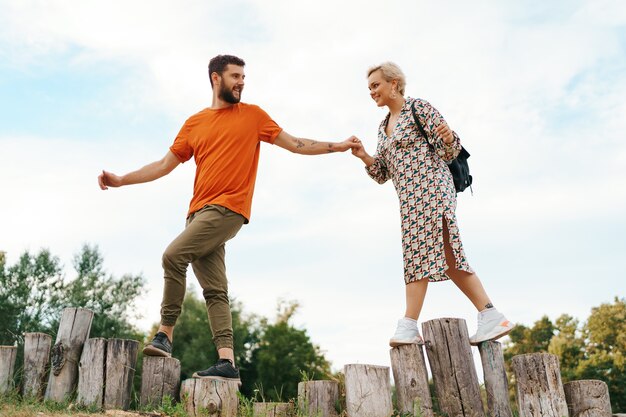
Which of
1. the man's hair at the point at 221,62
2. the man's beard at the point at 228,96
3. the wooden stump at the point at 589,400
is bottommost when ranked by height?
the wooden stump at the point at 589,400

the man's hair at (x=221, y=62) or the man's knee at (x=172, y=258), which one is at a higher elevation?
the man's hair at (x=221, y=62)

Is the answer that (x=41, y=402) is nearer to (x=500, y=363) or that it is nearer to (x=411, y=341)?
(x=411, y=341)

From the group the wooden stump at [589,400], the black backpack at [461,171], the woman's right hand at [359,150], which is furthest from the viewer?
the woman's right hand at [359,150]

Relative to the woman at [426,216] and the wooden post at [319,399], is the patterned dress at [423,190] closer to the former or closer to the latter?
the woman at [426,216]

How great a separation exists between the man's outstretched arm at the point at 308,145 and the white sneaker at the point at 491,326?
7.29 feet

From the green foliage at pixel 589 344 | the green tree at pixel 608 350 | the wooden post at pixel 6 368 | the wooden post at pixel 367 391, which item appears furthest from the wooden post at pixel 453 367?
the green tree at pixel 608 350

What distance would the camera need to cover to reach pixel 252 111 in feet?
22.9

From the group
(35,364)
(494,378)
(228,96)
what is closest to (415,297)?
(494,378)

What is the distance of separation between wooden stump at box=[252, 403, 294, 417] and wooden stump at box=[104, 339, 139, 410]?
1.38 m

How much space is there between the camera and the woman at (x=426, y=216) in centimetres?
636

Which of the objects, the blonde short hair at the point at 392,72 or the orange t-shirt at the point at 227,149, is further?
the blonde short hair at the point at 392,72

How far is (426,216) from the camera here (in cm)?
643

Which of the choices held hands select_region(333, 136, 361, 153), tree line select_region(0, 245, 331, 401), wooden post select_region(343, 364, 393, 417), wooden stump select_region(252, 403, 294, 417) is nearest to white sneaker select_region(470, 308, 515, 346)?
wooden post select_region(343, 364, 393, 417)

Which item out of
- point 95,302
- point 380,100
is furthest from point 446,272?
point 95,302
